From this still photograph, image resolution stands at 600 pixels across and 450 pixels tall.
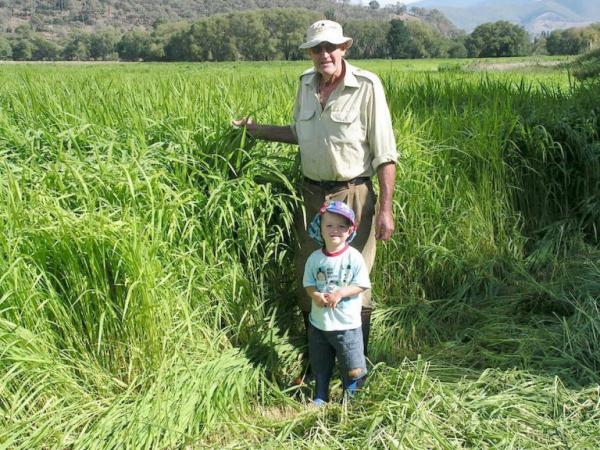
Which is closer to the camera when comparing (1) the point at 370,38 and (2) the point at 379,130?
(2) the point at 379,130

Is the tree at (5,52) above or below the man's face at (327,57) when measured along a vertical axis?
above

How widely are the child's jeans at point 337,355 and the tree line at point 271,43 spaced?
206ft

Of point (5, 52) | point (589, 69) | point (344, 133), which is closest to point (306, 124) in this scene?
point (344, 133)

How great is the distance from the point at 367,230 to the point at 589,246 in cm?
185

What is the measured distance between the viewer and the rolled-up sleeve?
2.51 m

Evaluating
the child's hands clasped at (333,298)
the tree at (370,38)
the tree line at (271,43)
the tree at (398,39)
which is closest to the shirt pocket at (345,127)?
the child's hands clasped at (333,298)

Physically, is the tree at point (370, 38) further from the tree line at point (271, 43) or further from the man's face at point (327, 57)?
the man's face at point (327, 57)

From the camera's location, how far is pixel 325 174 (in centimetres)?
262

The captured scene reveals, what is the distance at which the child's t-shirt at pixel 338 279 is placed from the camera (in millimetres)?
2365

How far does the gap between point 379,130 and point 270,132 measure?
1.96 feet

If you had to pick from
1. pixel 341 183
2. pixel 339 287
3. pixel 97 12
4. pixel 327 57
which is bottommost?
pixel 339 287

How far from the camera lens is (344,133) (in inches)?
99.6

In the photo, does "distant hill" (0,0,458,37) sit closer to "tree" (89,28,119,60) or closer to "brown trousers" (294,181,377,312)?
"tree" (89,28,119,60)

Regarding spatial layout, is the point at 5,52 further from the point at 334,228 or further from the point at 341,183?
the point at 334,228
